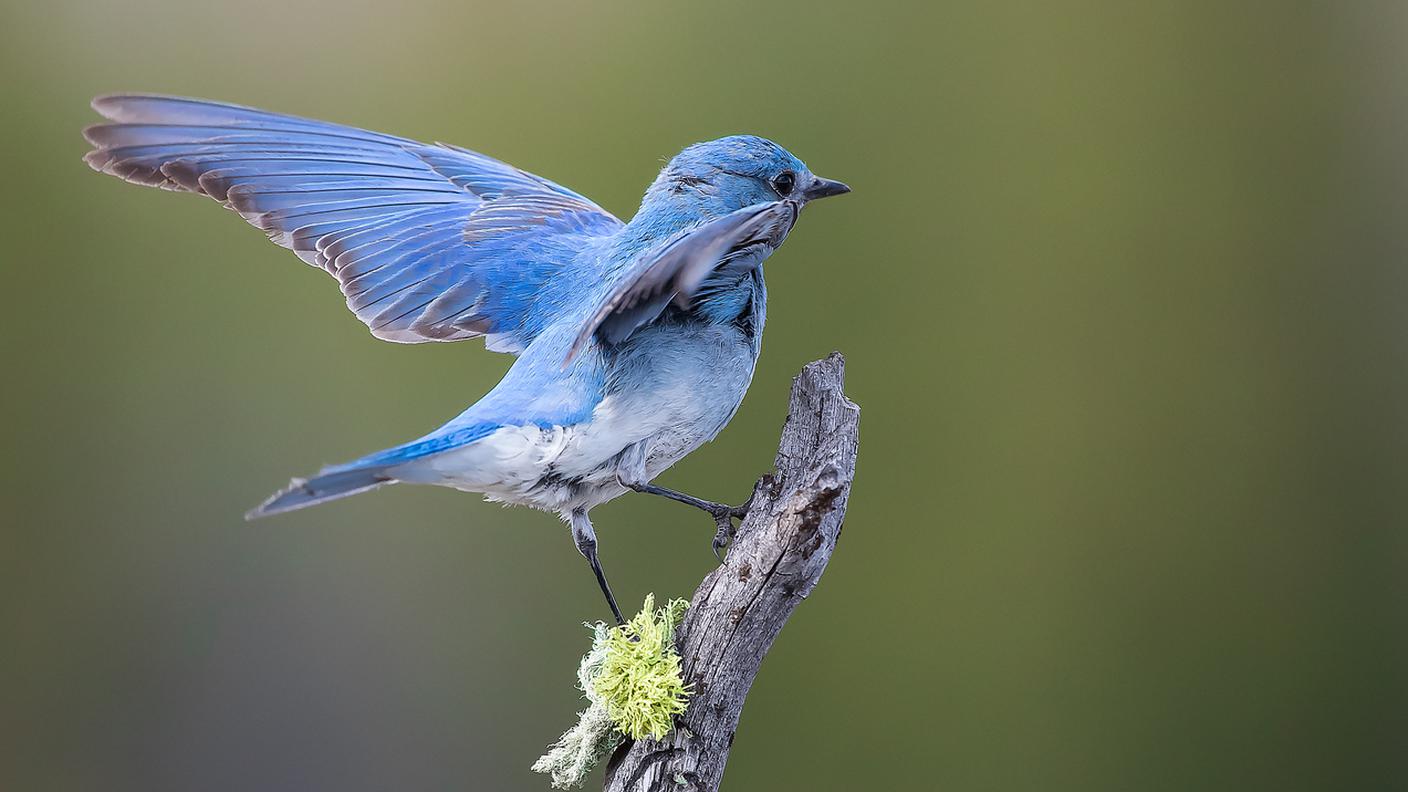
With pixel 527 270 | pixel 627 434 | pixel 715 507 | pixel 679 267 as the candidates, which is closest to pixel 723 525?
pixel 715 507

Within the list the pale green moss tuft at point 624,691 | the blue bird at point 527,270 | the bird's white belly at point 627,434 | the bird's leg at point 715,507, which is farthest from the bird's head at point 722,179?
the pale green moss tuft at point 624,691

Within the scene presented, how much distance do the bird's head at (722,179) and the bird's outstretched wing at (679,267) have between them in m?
0.35

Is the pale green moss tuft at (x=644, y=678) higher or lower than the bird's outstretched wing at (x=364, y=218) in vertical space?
lower

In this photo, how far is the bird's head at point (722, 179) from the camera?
8.14 feet

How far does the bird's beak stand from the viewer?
263 centimetres

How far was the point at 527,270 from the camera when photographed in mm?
2715

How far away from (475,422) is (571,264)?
0.66 metres

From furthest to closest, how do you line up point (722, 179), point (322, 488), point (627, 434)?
point (722, 179) < point (627, 434) < point (322, 488)

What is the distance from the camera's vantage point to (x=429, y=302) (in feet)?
9.02

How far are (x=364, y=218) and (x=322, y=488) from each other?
123 cm

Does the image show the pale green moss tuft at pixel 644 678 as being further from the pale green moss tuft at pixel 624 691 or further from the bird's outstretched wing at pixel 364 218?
the bird's outstretched wing at pixel 364 218

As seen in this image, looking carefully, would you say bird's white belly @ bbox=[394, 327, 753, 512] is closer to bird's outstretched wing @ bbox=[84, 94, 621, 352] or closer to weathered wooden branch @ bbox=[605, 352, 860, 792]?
weathered wooden branch @ bbox=[605, 352, 860, 792]

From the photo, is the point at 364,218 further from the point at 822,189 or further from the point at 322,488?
the point at 322,488

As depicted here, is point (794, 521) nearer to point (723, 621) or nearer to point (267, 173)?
point (723, 621)
